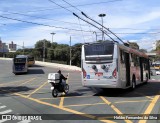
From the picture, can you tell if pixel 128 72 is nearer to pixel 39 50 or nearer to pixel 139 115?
pixel 139 115

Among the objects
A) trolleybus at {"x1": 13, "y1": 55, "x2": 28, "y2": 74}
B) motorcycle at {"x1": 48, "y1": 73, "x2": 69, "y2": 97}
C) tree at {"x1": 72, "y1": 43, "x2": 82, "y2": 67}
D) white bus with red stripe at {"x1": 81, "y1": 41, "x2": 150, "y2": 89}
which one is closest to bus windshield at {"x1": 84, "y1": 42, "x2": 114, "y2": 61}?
white bus with red stripe at {"x1": 81, "y1": 41, "x2": 150, "y2": 89}

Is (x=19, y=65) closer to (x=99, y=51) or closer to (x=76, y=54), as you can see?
(x=99, y=51)

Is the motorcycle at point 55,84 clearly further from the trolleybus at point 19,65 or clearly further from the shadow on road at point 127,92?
the trolleybus at point 19,65

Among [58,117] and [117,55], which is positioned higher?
[117,55]

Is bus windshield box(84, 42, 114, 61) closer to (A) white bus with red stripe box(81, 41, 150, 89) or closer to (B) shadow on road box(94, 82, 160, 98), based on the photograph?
(A) white bus with red stripe box(81, 41, 150, 89)

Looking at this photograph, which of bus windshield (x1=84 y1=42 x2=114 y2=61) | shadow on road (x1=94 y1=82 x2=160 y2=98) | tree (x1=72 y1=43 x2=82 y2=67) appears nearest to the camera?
bus windshield (x1=84 y1=42 x2=114 y2=61)

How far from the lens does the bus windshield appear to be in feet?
59.8

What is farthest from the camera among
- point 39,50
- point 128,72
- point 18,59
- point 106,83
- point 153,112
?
point 39,50

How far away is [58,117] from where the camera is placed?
11.1 meters

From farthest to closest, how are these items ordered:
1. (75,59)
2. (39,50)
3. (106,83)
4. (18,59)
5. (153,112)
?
(39,50)
(75,59)
(18,59)
(106,83)
(153,112)

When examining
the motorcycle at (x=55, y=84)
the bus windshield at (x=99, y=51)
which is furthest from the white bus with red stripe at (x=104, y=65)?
the motorcycle at (x=55, y=84)

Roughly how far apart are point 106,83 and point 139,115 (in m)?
6.58

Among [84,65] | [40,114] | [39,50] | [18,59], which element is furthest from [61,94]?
[39,50]

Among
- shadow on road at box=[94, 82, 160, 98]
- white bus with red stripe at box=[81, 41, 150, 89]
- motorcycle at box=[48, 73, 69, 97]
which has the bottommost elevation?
shadow on road at box=[94, 82, 160, 98]
